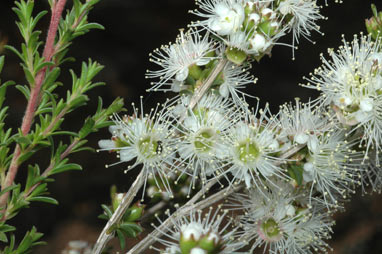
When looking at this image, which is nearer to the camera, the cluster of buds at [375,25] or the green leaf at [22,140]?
the green leaf at [22,140]

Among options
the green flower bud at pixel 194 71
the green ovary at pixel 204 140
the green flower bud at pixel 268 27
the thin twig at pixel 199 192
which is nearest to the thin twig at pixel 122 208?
the thin twig at pixel 199 192

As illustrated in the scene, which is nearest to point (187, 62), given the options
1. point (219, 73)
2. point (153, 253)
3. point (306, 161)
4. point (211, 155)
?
point (219, 73)

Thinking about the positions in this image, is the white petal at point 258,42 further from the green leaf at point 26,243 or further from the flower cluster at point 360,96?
the green leaf at point 26,243

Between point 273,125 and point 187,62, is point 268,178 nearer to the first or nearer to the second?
point 273,125

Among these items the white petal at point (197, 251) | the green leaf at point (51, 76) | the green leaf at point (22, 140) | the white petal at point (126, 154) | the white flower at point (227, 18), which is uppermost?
the white flower at point (227, 18)

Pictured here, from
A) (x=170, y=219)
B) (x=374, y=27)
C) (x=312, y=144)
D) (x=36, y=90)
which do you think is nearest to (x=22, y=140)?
(x=36, y=90)

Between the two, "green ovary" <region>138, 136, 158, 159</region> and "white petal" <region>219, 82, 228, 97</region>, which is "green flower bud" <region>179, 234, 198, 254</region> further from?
"white petal" <region>219, 82, 228, 97</region>
